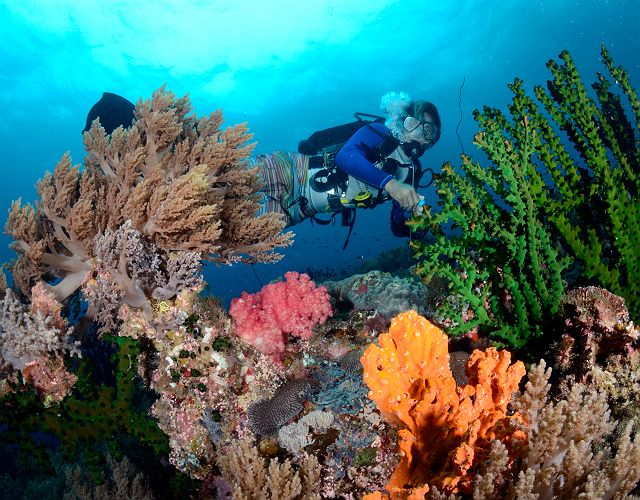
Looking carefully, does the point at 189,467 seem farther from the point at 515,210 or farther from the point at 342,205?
the point at 342,205

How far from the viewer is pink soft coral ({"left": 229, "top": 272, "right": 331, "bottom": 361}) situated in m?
3.50

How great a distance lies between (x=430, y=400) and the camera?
2.08 m

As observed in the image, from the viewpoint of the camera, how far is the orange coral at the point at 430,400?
2045 mm

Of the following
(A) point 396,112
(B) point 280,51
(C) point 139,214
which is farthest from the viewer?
(B) point 280,51

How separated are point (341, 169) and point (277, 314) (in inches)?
145

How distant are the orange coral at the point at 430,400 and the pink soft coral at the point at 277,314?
4.88 feet

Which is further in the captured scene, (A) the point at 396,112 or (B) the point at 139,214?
(A) the point at 396,112

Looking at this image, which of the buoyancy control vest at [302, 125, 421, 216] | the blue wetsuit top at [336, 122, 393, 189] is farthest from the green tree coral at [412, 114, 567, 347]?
the buoyancy control vest at [302, 125, 421, 216]

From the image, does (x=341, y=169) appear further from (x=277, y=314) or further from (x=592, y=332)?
(x=592, y=332)

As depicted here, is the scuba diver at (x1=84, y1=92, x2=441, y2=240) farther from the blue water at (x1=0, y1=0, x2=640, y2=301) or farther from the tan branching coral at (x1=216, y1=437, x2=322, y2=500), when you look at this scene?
the blue water at (x1=0, y1=0, x2=640, y2=301)

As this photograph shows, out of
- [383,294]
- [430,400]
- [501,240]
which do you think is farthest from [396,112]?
[430,400]

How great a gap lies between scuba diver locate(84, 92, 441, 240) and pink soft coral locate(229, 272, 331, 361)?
3.29m

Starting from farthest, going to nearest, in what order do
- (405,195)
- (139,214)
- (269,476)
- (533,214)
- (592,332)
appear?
1. (405,195)
2. (139,214)
3. (533,214)
4. (269,476)
5. (592,332)

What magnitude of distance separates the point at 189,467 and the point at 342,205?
494 cm
